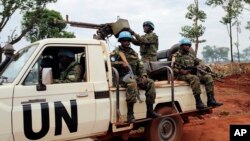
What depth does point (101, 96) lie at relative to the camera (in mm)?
Answer: 5996

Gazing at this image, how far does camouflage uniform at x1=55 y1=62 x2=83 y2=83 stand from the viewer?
5801 mm

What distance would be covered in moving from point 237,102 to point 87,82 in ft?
28.9

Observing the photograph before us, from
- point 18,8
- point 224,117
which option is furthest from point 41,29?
point 224,117

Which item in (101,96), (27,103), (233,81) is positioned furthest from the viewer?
(233,81)

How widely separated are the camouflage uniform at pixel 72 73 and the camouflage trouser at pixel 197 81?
2.48m

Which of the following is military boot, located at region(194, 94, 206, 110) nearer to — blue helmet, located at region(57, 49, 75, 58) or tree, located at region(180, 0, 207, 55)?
blue helmet, located at region(57, 49, 75, 58)

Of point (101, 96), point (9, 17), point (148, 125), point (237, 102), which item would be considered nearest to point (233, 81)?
point (237, 102)

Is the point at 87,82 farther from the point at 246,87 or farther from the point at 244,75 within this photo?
A: the point at 244,75

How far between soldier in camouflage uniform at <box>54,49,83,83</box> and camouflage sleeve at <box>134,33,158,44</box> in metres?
2.62

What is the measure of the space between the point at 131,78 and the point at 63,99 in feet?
4.34

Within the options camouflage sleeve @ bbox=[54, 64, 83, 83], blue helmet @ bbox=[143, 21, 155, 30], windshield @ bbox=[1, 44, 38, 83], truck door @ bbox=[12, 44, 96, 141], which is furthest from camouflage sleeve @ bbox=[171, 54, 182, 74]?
windshield @ bbox=[1, 44, 38, 83]

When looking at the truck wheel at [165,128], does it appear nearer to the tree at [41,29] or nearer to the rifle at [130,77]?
the rifle at [130,77]

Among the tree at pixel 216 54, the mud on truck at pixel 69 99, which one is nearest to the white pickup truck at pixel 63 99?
the mud on truck at pixel 69 99

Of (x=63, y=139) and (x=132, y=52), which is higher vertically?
(x=132, y=52)
